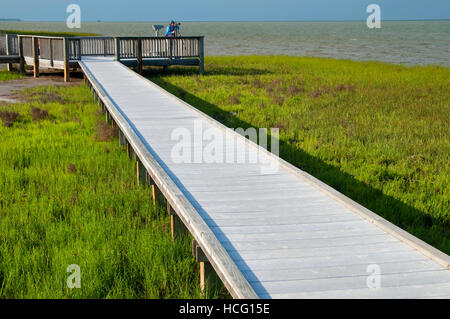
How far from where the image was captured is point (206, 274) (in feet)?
14.2

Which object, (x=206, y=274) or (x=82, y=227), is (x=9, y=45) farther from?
(x=206, y=274)

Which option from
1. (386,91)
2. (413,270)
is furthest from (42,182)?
(386,91)

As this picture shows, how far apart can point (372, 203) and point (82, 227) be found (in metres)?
3.51

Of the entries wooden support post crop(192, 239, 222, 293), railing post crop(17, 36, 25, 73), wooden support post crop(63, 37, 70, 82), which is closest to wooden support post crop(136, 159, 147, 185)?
wooden support post crop(192, 239, 222, 293)

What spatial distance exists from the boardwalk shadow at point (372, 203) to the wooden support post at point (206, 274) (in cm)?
22

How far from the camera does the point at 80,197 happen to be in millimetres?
6668

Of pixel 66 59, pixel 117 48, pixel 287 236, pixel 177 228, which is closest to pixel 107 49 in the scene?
pixel 117 48

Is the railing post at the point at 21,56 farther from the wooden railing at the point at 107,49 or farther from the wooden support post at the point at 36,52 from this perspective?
the wooden support post at the point at 36,52

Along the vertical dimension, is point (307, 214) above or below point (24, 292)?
above

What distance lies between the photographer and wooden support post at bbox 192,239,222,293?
4.28 metres

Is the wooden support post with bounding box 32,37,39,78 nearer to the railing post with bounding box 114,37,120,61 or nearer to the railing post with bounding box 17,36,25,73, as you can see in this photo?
the railing post with bounding box 17,36,25,73

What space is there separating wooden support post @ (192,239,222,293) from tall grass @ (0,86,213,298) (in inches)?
4.2
